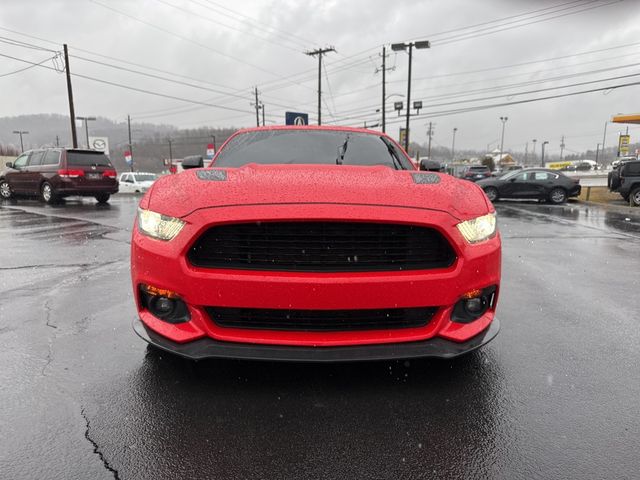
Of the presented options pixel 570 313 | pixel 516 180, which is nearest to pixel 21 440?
pixel 570 313

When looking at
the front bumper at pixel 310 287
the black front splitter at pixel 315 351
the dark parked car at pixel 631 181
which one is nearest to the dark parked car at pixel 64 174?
the front bumper at pixel 310 287

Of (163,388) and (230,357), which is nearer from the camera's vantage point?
(230,357)

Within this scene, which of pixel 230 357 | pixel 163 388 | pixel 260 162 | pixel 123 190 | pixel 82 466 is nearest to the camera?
pixel 82 466

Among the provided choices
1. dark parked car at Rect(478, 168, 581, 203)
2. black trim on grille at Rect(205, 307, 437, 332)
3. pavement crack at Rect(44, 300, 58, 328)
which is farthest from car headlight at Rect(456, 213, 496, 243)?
dark parked car at Rect(478, 168, 581, 203)

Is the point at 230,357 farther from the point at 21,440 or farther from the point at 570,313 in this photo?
the point at 570,313

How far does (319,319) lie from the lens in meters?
2.19

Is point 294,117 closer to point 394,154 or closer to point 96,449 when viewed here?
point 394,154

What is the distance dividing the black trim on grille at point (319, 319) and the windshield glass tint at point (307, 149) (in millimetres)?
1688

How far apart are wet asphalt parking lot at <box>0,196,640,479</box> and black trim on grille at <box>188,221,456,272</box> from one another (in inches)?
26.1

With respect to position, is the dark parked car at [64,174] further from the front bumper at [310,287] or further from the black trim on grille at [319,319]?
the black trim on grille at [319,319]

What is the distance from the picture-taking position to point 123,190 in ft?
78.7

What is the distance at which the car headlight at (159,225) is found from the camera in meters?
2.26

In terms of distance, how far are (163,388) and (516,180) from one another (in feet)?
63.3

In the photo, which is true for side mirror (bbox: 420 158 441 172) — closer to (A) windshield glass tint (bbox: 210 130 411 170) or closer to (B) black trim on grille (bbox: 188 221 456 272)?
(A) windshield glass tint (bbox: 210 130 411 170)
